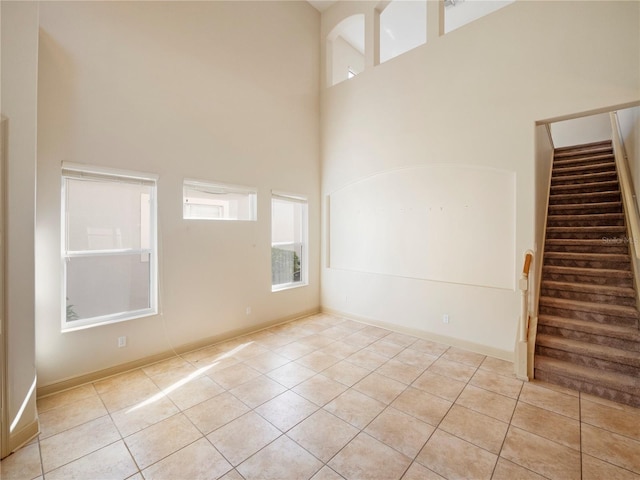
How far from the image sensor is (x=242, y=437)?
7.30 feet

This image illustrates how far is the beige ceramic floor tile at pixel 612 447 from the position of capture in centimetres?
198

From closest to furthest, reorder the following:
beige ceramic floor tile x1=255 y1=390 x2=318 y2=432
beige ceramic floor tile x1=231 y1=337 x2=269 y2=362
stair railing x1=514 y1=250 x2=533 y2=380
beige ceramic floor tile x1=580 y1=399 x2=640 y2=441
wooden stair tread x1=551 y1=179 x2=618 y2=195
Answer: beige ceramic floor tile x1=580 y1=399 x2=640 y2=441 < beige ceramic floor tile x1=255 y1=390 x2=318 y2=432 < stair railing x1=514 y1=250 x2=533 y2=380 < beige ceramic floor tile x1=231 y1=337 x2=269 y2=362 < wooden stair tread x1=551 y1=179 x2=618 y2=195

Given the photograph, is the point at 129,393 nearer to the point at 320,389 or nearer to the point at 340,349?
the point at 320,389

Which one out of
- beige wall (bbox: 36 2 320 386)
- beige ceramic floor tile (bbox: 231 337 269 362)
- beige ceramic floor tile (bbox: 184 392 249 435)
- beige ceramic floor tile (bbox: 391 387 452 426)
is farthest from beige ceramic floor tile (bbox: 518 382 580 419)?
beige wall (bbox: 36 2 320 386)

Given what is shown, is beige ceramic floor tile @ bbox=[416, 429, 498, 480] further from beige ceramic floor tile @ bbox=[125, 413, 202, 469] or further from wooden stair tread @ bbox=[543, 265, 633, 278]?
wooden stair tread @ bbox=[543, 265, 633, 278]

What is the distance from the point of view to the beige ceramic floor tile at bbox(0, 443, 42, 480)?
186 centimetres

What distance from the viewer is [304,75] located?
534cm

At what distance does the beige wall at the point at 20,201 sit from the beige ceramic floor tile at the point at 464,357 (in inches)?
163

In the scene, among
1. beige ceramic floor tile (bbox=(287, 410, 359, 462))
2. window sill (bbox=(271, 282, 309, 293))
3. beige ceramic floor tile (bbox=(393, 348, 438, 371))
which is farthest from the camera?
window sill (bbox=(271, 282, 309, 293))

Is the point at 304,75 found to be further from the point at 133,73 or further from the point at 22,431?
the point at 22,431

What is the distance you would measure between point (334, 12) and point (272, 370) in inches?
248

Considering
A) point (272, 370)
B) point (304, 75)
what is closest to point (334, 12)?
point (304, 75)

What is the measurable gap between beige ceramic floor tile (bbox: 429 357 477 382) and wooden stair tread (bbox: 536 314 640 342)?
110 cm

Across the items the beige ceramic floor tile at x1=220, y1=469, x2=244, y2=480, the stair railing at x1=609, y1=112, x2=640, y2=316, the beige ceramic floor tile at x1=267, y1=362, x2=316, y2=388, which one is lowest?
the beige ceramic floor tile at x1=220, y1=469, x2=244, y2=480
